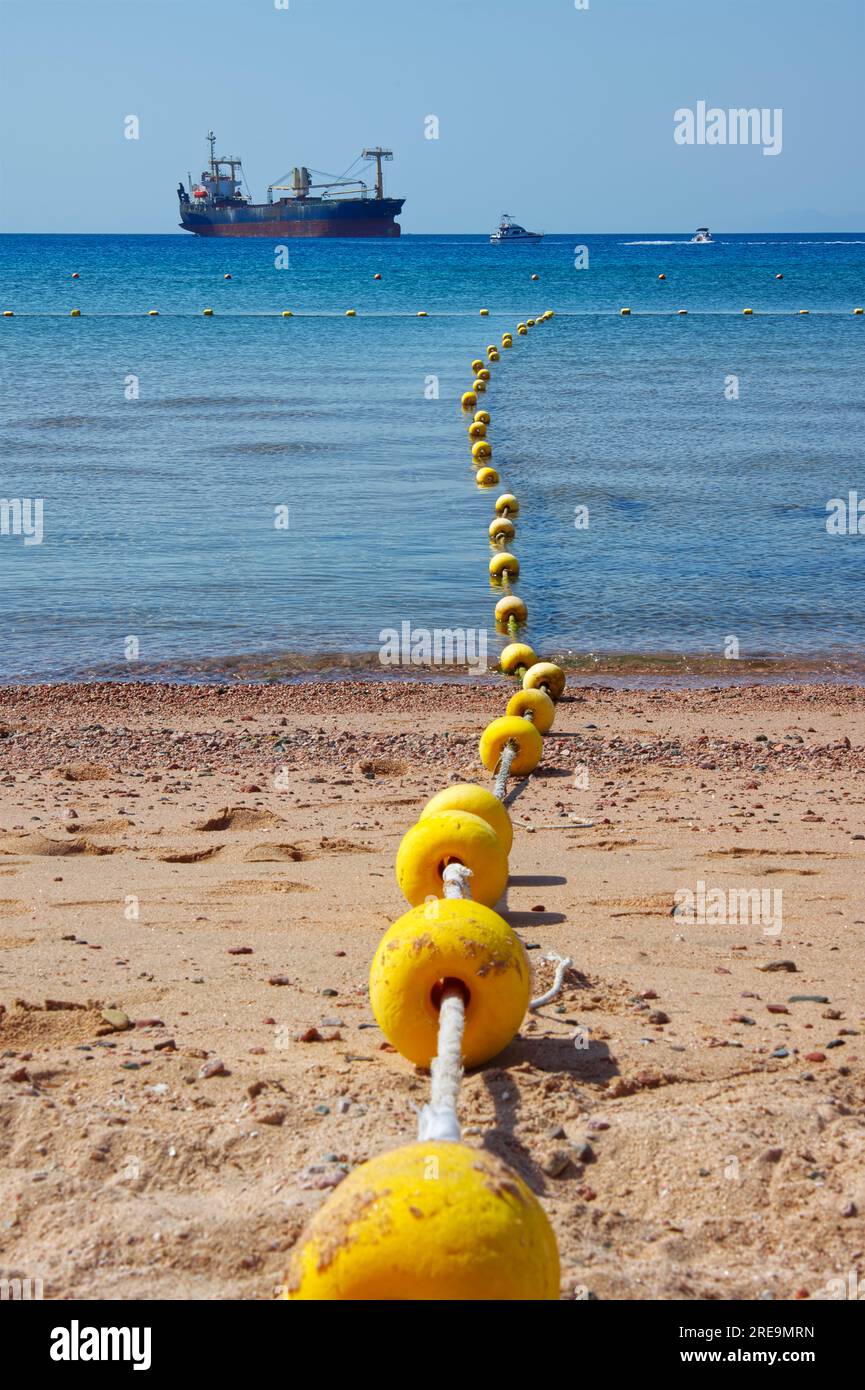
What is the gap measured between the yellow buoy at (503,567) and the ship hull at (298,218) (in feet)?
425

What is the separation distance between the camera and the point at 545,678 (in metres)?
9.35

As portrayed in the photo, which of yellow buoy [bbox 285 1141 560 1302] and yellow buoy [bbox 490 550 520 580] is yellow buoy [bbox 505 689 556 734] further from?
yellow buoy [bbox 285 1141 560 1302]

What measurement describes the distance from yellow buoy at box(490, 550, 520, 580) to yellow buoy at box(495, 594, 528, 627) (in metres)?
1.67

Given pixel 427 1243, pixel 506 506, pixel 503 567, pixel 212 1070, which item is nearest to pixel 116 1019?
pixel 212 1070

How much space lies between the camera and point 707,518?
54.4ft

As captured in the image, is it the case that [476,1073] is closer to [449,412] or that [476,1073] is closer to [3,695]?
[3,695]

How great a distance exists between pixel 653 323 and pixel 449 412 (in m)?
27.0

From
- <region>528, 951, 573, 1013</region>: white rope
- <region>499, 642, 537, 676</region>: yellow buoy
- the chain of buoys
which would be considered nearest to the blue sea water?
<region>499, 642, 537, 676</region>: yellow buoy

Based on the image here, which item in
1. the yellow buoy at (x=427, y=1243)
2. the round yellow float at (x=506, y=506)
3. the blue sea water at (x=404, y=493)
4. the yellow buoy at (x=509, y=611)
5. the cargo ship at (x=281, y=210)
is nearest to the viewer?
the yellow buoy at (x=427, y=1243)

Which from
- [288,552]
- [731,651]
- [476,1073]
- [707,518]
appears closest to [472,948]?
[476,1073]

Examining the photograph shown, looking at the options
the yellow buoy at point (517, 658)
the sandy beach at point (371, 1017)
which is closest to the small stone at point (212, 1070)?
the sandy beach at point (371, 1017)

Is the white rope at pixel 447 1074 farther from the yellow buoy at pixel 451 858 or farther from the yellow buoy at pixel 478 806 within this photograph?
the yellow buoy at pixel 478 806

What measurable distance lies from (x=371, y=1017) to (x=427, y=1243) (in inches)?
81.0

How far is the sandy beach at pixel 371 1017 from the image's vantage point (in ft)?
11.0
